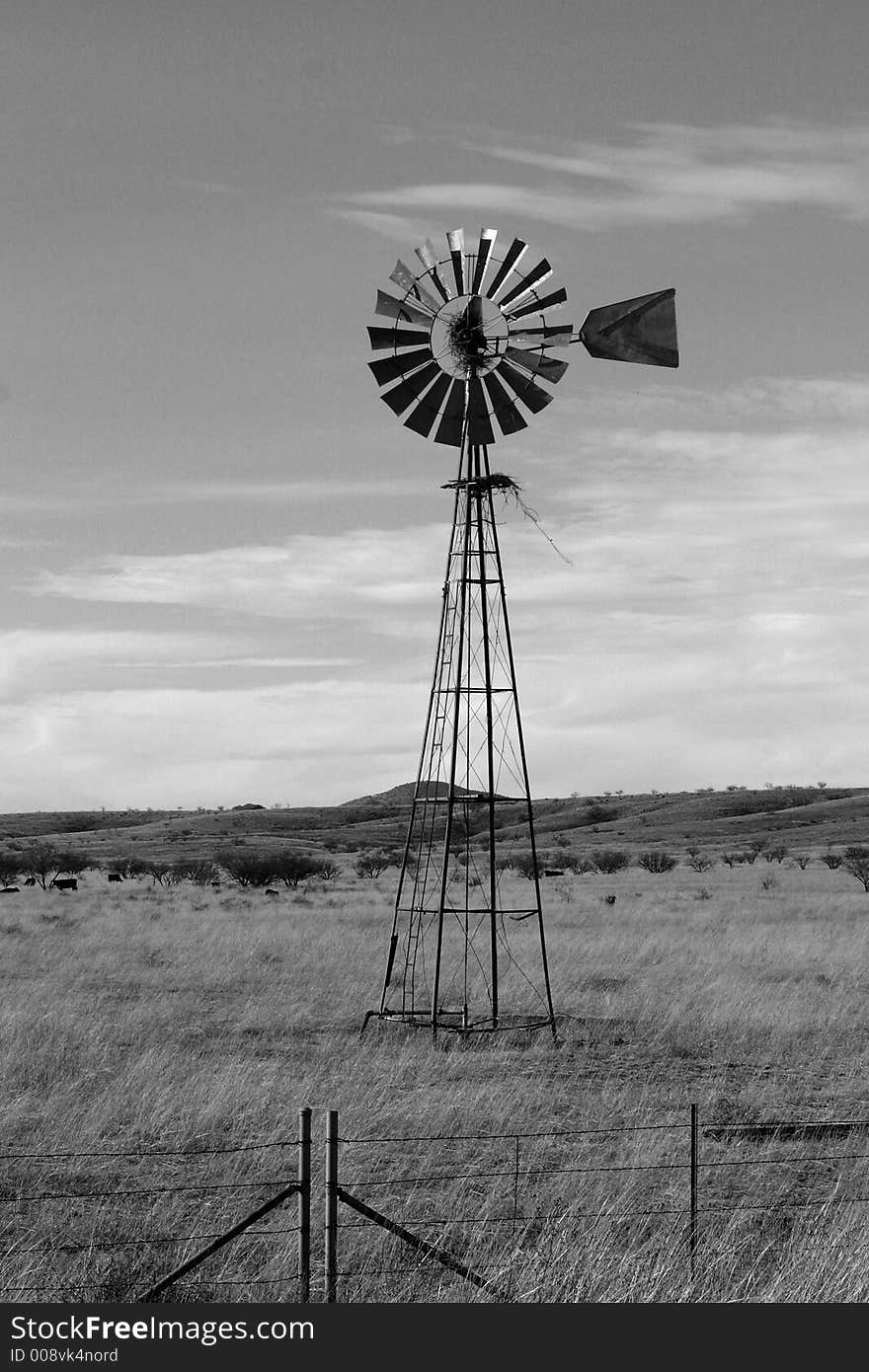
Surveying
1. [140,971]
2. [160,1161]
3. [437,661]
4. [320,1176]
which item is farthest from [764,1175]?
[140,971]

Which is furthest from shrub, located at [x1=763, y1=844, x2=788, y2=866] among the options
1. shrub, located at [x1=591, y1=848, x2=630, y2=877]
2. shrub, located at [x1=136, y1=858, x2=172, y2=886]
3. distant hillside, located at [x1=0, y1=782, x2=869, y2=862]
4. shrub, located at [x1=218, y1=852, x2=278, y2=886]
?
shrub, located at [x1=136, y1=858, x2=172, y2=886]

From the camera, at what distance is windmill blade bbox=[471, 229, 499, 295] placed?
18.2m

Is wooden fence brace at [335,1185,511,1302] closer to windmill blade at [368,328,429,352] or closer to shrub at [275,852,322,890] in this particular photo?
windmill blade at [368,328,429,352]

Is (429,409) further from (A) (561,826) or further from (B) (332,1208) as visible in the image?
(A) (561,826)

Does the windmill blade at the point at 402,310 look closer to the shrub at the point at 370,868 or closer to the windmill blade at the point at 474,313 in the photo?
the windmill blade at the point at 474,313

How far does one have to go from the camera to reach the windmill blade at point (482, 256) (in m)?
18.2

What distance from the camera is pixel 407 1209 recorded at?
423 inches

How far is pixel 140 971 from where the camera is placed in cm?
2467

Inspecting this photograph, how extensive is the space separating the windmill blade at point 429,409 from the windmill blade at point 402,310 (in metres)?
0.78

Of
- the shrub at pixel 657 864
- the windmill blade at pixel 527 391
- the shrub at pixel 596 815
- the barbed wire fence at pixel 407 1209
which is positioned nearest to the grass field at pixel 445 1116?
the barbed wire fence at pixel 407 1209

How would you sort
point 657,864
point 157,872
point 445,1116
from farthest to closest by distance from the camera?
point 657,864, point 157,872, point 445,1116

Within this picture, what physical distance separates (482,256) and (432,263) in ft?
2.27

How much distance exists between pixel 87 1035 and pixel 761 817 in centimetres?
9715

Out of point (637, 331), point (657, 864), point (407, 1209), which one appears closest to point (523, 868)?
point (657, 864)
